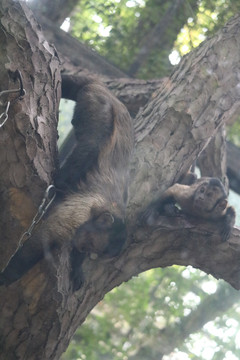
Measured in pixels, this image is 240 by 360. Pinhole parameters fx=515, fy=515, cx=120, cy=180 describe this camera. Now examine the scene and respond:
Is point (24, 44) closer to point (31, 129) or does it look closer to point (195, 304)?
point (31, 129)

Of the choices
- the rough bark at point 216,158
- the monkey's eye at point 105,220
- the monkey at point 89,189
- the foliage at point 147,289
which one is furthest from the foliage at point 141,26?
the monkey's eye at point 105,220

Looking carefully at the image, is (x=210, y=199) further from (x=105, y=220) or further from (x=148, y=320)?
(x=148, y=320)

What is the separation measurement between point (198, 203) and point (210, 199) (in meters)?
0.17

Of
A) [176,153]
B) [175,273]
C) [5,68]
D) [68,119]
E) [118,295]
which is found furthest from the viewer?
[175,273]

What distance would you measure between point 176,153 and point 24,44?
1.92 metres

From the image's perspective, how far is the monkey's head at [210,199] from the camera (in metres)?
5.07

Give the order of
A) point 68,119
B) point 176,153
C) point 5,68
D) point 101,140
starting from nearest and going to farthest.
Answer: point 5,68, point 101,140, point 176,153, point 68,119

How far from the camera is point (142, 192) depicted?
4508 mm

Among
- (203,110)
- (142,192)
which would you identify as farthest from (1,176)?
(203,110)

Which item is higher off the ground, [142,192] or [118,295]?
[142,192]

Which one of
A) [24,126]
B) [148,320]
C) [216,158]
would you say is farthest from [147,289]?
[24,126]

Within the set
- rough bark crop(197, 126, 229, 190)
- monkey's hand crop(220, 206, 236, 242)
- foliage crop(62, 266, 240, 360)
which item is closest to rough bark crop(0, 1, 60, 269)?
monkey's hand crop(220, 206, 236, 242)

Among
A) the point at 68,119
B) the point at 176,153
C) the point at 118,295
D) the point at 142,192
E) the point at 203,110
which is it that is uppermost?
the point at 203,110

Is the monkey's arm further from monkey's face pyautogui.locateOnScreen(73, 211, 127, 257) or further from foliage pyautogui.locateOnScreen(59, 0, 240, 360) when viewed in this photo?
foliage pyautogui.locateOnScreen(59, 0, 240, 360)
